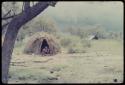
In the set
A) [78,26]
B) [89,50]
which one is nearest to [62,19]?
[78,26]

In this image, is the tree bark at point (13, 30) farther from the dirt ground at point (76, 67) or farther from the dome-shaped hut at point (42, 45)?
the dome-shaped hut at point (42, 45)

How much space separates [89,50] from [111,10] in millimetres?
459

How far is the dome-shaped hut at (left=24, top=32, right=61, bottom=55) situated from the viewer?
3.32 meters

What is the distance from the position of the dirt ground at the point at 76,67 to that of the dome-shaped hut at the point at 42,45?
0.06 metres

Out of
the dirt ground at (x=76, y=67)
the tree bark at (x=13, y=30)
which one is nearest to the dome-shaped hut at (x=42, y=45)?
the dirt ground at (x=76, y=67)

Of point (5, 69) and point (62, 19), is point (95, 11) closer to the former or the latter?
point (62, 19)

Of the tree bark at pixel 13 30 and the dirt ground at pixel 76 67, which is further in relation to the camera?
the tree bark at pixel 13 30

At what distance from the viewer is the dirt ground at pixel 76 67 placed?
3.30 m

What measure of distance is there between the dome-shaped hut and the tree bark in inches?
10.1

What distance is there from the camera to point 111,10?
3336 millimetres

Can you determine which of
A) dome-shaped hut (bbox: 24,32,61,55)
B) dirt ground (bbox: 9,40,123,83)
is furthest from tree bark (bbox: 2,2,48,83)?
dome-shaped hut (bbox: 24,32,61,55)

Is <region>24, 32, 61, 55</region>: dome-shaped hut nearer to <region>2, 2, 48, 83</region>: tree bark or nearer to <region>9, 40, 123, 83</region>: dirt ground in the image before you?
<region>9, 40, 123, 83</region>: dirt ground

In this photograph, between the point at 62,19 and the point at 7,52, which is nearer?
the point at 62,19

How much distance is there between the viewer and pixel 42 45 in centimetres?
345
